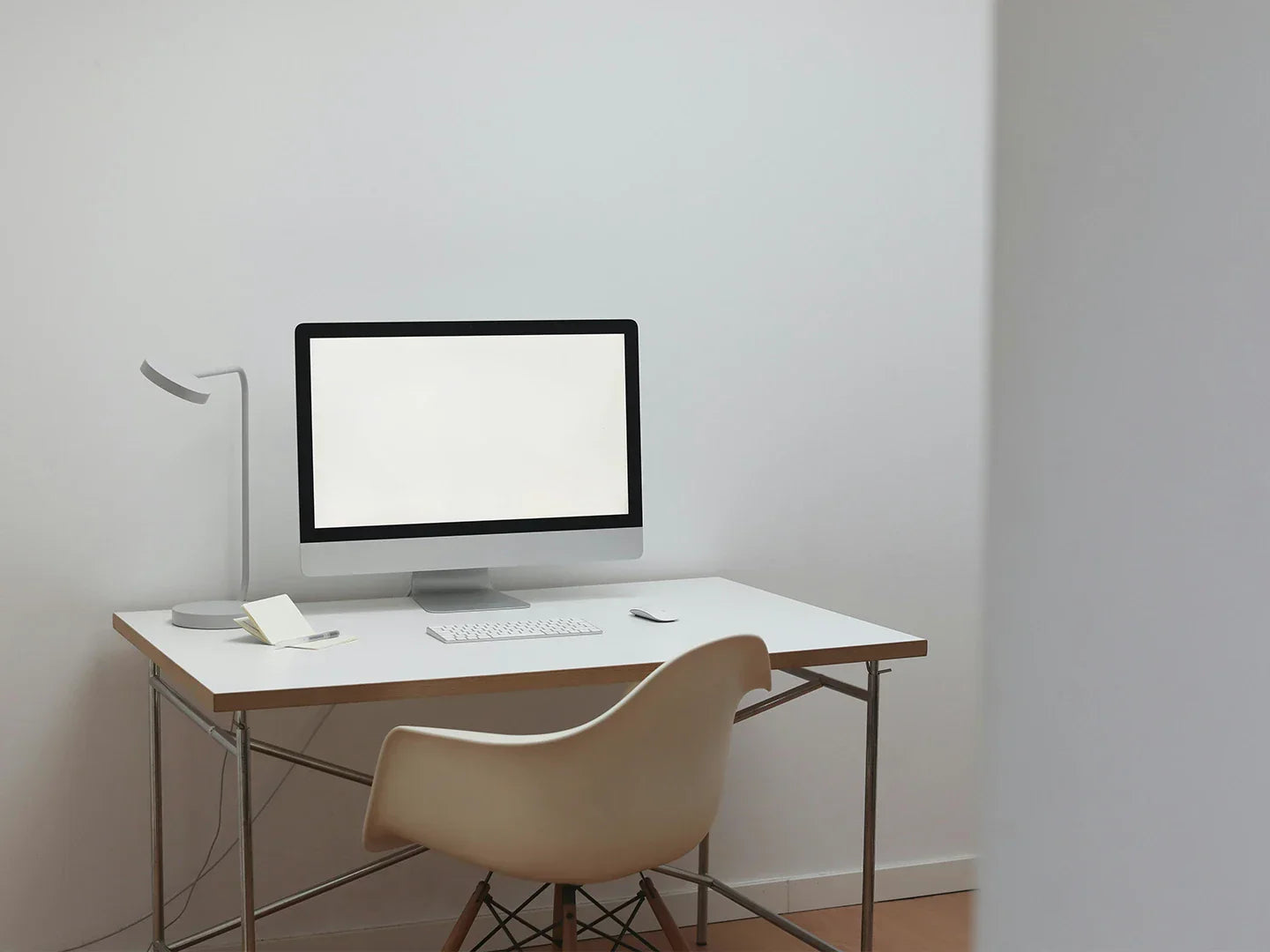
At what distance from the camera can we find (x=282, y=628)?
1.83m

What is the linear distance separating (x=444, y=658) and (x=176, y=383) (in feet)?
2.25

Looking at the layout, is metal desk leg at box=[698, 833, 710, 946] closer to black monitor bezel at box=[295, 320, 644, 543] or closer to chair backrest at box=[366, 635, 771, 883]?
black monitor bezel at box=[295, 320, 644, 543]

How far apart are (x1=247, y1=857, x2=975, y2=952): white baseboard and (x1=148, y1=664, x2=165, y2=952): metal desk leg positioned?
245 mm

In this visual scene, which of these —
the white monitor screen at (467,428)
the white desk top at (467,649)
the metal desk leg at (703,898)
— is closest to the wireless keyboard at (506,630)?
the white desk top at (467,649)

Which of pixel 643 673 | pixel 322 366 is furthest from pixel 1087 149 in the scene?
pixel 322 366

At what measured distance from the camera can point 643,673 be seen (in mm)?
1688

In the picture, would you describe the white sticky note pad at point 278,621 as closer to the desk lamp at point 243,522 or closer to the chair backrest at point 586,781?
the desk lamp at point 243,522

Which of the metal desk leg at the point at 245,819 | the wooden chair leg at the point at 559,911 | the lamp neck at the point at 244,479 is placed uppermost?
the lamp neck at the point at 244,479

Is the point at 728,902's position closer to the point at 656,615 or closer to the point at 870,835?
the point at 870,835

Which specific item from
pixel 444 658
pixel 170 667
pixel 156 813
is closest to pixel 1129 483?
pixel 444 658

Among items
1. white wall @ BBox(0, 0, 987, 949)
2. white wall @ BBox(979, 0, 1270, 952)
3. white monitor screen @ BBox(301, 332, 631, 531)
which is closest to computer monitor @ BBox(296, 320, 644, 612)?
white monitor screen @ BBox(301, 332, 631, 531)

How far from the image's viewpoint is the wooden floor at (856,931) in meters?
2.48

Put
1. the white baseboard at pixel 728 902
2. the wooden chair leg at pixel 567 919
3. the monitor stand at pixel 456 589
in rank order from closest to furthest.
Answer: the wooden chair leg at pixel 567 919
the monitor stand at pixel 456 589
the white baseboard at pixel 728 902

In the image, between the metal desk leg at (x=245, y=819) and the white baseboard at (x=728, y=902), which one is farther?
the white baseboard at (x=728, y=902)
